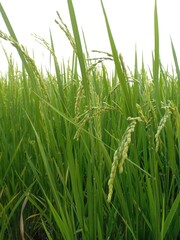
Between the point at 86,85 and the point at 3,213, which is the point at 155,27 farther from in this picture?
the point at 3,213

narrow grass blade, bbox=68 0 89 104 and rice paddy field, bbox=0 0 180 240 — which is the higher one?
narrow grass blade, bbox=68 0 89 104

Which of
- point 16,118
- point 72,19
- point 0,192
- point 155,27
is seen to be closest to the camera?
point 72,19

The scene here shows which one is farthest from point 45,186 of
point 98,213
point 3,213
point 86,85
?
point 86,85

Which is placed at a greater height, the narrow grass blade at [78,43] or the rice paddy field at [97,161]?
the narrow grass blade at [78,43]

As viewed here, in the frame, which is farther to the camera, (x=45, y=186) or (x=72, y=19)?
(x=45, y=186)

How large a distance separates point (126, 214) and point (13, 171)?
2.19ft

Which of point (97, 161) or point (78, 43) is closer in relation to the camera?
point (78, 43)

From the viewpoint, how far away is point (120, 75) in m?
0.78

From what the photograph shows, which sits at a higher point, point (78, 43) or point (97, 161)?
point (78, 43)

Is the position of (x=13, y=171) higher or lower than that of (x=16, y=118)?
lower

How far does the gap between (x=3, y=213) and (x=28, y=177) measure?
0.19 metres

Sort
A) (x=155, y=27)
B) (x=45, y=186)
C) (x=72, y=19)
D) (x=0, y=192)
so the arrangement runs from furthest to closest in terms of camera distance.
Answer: (x=0, y=192) → (x=45, y=186) → (x=155, y=27) → (x=72, y=19)

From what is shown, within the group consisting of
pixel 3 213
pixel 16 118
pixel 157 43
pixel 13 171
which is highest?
pixel 157 43

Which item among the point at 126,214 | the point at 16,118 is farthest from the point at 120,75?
the point at 16,118
